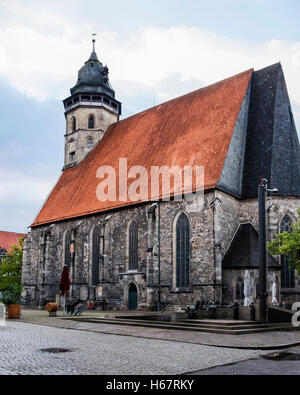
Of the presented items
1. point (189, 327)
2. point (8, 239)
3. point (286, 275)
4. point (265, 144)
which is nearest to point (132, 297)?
point (286, 275)

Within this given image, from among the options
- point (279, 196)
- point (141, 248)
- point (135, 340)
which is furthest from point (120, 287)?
point (135, 340)

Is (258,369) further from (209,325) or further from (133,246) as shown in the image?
(133,246)

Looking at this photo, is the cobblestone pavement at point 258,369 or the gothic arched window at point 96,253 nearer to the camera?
the cobblestone pavement at point 258,369

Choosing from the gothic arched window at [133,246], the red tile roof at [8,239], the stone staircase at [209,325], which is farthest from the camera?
the red tile roof at [8,239]

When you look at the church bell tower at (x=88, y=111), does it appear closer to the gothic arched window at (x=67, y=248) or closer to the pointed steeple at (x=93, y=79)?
the pointed steeple at (x=93, y=79)

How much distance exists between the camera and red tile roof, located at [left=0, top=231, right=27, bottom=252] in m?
69.0

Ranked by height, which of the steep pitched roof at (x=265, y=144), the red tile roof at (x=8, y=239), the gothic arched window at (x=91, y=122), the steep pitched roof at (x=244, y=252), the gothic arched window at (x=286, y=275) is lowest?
the gothic arched window at (x=286, y=275)

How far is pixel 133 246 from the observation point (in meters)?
30.3

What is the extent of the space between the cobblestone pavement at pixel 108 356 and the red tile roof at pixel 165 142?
50.6 ft

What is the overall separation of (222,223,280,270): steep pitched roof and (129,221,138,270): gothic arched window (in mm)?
6709

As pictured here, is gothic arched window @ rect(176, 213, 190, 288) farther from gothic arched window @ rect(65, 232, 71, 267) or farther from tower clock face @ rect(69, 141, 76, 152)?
tower clock face @ rect(69, 141, 76, 152)

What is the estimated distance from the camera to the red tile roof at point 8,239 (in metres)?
69.0

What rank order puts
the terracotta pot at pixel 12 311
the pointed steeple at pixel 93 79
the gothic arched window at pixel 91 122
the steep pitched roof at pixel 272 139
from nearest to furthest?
the terracotta pot at pixel 12 311 → the steep pitched roof at pixel 272 139 → the gothic arched window at pixel 91 122 → the pointed steeple at pixel 93 79

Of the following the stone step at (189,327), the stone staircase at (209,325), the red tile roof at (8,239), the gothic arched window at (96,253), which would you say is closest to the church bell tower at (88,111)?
the gothic arched window at (96,253)
